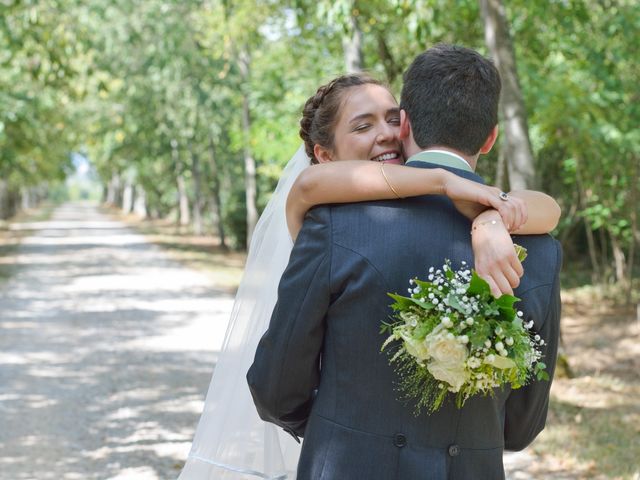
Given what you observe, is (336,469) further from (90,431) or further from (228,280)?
(228,280)

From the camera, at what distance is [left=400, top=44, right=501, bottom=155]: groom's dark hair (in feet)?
6.69

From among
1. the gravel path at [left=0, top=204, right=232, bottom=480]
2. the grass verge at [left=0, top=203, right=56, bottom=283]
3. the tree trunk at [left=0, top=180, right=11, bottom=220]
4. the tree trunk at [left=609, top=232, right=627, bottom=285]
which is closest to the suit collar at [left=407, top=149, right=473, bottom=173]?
the gravel path at [left=0, top=204, right=232, bottom=480]

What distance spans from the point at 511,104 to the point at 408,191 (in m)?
6.53

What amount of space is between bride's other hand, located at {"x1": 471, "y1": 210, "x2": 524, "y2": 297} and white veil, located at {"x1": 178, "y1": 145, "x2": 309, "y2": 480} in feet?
4.05

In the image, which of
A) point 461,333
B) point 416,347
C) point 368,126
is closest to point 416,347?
point 416,347

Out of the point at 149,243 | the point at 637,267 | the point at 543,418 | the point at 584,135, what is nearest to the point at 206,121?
the point at 149,243

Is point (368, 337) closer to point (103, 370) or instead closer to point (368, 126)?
point (368, 126)

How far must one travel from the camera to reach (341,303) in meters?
2.08

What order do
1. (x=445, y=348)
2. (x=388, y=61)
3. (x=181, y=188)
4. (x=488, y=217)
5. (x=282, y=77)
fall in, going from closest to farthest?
(x=445, y=348)
(x=488, y=217)
(x=388, y=61)
(x=282, y=77)
(x=181, y=188)

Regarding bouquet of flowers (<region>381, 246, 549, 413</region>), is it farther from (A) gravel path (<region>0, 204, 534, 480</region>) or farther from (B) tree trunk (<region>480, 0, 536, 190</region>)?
(B) tree trunk (<region>480, 0, 536, 190</region>)

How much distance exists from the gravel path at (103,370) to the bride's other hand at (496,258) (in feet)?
14.9

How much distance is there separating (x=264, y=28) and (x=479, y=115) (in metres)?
15.4

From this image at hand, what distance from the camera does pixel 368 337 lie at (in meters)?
2.09

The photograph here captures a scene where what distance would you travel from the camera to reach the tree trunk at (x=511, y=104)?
27.0 ft
